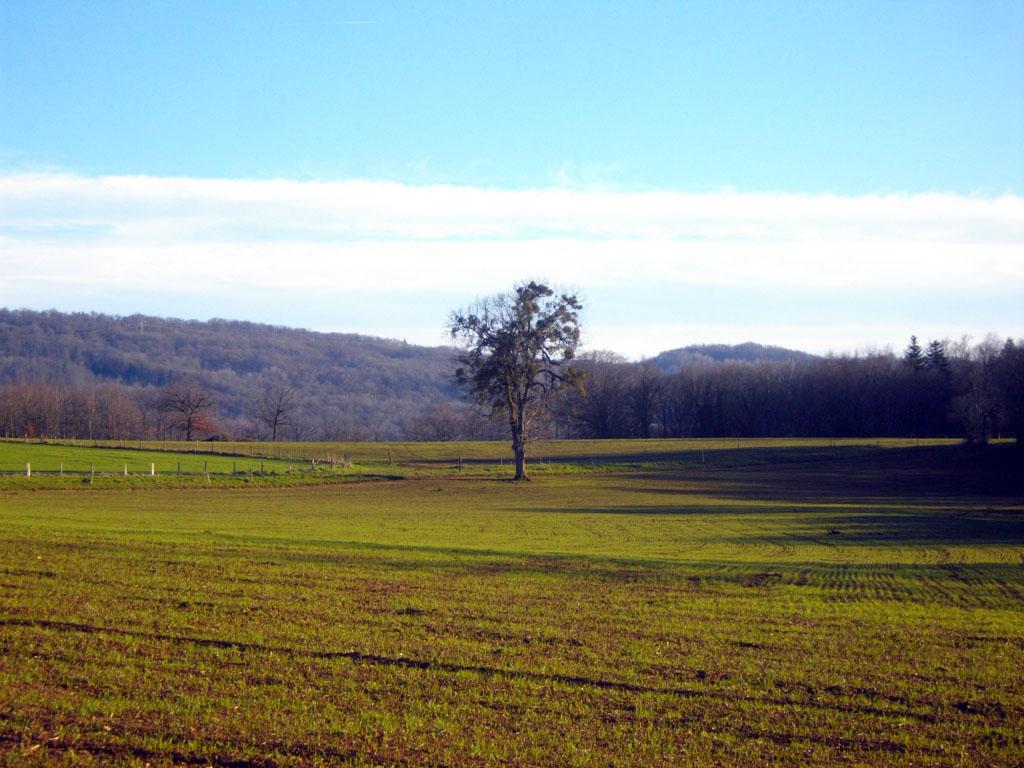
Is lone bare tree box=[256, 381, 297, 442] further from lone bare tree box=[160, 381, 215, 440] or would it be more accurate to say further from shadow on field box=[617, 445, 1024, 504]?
shadow on field box=[617, 445, 1024, 504]

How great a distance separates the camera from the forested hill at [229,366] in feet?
481

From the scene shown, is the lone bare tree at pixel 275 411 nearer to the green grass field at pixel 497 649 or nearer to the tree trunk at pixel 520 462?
the tree trunk at pixel 520 462

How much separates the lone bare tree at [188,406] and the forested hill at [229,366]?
82.9 ft

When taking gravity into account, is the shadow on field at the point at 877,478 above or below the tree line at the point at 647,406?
below

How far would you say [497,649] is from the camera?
11047mm

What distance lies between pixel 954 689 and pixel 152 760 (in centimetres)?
833

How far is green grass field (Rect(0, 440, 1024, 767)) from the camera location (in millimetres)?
7922

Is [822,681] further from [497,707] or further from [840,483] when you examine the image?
[840,483]

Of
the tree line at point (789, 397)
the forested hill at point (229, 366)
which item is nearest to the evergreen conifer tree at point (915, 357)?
the tree line at point (789, 397)

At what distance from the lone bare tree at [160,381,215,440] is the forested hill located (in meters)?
25.3

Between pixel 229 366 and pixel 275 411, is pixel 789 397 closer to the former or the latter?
pixel 275 411

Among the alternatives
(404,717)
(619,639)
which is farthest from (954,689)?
(404,717)

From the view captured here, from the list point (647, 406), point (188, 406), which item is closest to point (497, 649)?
point (188, 406)

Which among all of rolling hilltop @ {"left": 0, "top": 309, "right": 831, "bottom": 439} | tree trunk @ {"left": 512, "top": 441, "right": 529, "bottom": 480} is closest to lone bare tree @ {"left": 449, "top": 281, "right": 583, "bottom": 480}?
tree trunk @ {"left": 512, "top": 441, "right": 529, "bottom": 480}
